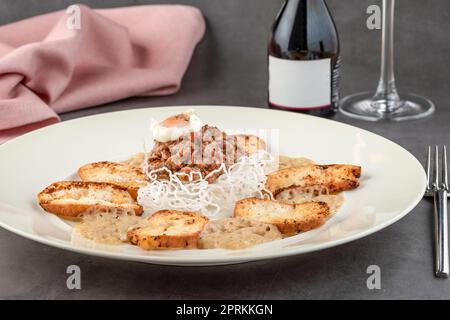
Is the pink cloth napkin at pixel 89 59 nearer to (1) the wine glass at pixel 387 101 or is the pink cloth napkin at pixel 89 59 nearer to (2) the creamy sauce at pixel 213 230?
(1) the wine glass at pixel 387 101

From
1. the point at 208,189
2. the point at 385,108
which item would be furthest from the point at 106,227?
the point at 385,108

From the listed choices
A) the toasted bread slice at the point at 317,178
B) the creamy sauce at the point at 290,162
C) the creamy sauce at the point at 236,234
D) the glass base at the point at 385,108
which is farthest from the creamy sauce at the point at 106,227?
the glass base at the point at 385,108

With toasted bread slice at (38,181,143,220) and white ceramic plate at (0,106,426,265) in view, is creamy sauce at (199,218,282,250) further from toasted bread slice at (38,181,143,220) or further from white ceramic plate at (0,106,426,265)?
toasted bread slice at (38,181,143,220)

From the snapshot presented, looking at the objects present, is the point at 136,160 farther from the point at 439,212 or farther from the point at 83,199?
the point at 439,212

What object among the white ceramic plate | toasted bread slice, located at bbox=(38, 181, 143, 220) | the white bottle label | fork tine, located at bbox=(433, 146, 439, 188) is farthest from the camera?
the white bottle label

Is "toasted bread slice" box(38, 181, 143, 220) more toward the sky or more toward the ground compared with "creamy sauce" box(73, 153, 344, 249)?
more toward the sky

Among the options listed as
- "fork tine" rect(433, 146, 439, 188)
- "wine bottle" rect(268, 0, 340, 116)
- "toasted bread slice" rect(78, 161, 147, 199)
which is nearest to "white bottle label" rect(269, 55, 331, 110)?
"wine bottle" rect(268, 0, 340, 116)

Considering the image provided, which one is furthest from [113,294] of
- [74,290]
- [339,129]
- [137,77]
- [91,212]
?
[137,77]

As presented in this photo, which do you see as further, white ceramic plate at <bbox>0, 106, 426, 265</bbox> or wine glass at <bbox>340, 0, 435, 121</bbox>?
wine glass at <bbox>340, 0, 435, 121</bbox>

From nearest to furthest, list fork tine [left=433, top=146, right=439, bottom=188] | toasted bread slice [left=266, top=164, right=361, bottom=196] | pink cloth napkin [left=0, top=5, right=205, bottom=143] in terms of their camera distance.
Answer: toasted bread slice [left=266, top=164, right=361, bottom=196]
fork tine [left=433, top=146, right=439, bottom=188]
pink cloth napkin [left=0, top=5, right=205, bottom=143]
